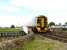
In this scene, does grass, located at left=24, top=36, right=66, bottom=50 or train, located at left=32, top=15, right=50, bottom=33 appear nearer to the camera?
grass, located at left=24, top=36, right=66, bottom=50

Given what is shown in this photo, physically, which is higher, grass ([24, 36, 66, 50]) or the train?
the train

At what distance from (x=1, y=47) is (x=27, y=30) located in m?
38.7

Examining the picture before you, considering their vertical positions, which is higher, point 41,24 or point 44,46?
point 41,24

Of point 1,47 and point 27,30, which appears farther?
point 27,30

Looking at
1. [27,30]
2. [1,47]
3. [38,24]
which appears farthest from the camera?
[27,30]

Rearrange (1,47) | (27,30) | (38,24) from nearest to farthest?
(1,47)
(38,24)
(27,30)

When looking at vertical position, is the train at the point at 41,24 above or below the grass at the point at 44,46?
above

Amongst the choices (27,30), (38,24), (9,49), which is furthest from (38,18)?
(9,49)

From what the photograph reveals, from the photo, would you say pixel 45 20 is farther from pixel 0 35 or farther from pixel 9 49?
pixel 9 49

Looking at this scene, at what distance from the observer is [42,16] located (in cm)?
4562

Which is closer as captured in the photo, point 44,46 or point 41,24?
point 44,46

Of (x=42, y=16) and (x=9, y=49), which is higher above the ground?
(x=42, y=16)

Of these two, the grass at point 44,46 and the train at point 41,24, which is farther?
the train at point 41,24

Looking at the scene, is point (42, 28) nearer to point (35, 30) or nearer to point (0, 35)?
point (35, 30)
